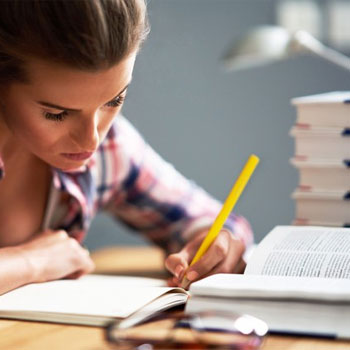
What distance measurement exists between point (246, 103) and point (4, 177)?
1.46 meters

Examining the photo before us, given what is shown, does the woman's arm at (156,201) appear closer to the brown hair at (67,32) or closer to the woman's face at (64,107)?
the woman's face at (64,107)

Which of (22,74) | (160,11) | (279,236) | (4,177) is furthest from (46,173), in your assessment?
(160,11)

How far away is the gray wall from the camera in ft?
8.50

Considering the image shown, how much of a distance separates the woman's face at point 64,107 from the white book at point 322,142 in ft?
0.95

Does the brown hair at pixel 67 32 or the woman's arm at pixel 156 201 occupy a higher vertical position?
the brown hair at pixel 67 32

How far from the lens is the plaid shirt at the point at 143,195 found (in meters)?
1.42

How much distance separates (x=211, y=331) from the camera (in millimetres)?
729

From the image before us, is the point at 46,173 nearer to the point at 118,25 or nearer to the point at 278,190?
the point at 118,25

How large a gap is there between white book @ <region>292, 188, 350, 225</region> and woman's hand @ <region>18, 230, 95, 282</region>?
339mm

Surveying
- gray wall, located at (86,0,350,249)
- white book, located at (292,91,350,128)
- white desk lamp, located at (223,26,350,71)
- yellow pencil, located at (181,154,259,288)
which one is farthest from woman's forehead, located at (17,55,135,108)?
gray wall, located at (86,0,350,249)

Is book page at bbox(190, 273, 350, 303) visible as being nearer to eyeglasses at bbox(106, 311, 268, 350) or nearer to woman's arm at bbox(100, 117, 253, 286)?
eyeglasses at bbox(106, 311, 268, 350)

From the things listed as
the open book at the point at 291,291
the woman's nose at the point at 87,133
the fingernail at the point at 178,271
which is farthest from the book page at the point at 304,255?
the woman's nose at the point at 87,133

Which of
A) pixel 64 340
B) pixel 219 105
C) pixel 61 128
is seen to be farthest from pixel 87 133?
pixel 219 105

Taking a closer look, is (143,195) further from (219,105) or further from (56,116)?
A: (219,105)
